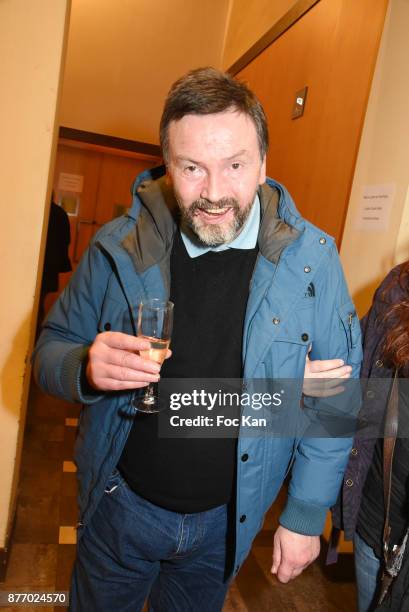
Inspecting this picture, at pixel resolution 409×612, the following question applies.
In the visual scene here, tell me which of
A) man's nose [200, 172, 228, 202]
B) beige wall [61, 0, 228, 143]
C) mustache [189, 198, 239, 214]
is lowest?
mustache [189, 198, 239, 214]

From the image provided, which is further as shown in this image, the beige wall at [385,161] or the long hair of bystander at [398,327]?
the beige wall at [385,161]

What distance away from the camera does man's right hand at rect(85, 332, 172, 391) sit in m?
1.11

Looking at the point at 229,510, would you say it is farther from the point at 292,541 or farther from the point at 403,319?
the point at 403,319

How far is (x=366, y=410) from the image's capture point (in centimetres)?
149

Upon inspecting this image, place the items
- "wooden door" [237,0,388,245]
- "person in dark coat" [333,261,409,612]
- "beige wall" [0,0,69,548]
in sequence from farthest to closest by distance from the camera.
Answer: "wooden door" [237,0,388,245]
"beige wall" [0,0,69,548]
"person in dark coat" [333,261,409,612]

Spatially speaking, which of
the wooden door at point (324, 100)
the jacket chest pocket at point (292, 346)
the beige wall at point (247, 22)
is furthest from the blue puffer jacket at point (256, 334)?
the beige wall at point (247, 22)

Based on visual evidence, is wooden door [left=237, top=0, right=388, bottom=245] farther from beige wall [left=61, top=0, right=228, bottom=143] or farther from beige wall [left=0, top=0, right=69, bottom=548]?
beige wall [left=61, top=0, right=228, bottom=143]

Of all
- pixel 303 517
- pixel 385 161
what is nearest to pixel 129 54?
pixel 385 161

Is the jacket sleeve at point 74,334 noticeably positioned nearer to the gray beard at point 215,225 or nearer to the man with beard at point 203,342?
the man with beard at point 203,342

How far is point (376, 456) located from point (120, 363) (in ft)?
2.71

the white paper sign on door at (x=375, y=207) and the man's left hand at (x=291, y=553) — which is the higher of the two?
the white paper sign on door at (x=375, y=207)

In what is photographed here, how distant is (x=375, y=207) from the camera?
255 centimetres

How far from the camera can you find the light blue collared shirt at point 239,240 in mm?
1449

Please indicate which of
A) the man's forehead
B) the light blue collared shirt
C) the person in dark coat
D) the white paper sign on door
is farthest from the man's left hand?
the white paper sign on door
